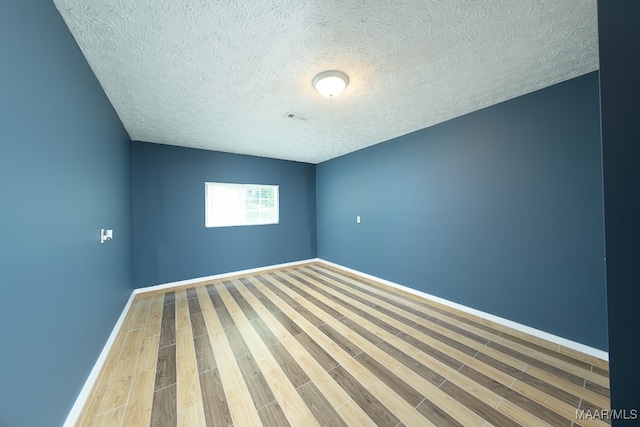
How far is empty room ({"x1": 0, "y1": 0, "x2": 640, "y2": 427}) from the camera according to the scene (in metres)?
0.92

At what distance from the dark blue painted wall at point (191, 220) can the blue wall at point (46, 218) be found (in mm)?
1811

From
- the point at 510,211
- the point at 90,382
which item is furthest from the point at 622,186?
the point at 90,382

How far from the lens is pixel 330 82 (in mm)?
1802

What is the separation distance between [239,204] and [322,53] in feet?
11.0

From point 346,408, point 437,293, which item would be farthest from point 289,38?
point 437,293

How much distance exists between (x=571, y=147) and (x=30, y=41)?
3784 mm

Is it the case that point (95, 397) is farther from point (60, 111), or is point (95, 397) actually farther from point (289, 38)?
point (289, 38)

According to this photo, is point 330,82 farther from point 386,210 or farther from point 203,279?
point 203,279

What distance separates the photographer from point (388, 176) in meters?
3.54

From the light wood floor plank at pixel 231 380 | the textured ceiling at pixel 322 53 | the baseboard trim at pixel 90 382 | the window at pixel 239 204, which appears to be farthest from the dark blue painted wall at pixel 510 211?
the baseboard trim at pixel 90 382

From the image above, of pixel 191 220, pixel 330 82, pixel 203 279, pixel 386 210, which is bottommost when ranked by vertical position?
pixel 203 279

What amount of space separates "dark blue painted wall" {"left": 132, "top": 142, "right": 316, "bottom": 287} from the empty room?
6 centimetres

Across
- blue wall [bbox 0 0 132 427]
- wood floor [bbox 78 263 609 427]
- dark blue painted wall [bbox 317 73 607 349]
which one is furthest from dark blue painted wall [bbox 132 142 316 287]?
dark blue painted wall [bbox 317 73 607 349]

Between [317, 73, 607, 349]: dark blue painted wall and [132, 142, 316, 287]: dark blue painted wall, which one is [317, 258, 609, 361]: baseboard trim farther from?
[132, 142, 316, 287]: dark blue painted wall
